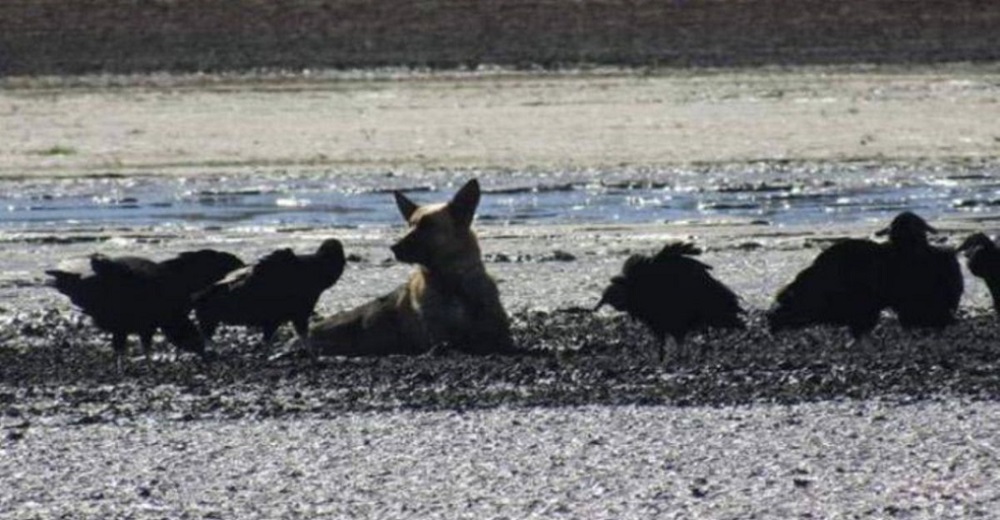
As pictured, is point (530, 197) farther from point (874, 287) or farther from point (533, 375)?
point (533, 375)

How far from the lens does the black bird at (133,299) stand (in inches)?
466

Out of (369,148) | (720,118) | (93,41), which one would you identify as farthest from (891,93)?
(93,41)

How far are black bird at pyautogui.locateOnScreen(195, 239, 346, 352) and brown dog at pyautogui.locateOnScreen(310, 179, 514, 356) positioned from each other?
0.60ft

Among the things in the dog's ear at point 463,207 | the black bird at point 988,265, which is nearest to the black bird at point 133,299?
the dog's ear at point 463,207

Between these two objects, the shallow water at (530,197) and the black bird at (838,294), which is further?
the shallow water at (530,197)

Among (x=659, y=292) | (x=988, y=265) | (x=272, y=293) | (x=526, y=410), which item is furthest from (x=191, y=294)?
(x=988, y=265)

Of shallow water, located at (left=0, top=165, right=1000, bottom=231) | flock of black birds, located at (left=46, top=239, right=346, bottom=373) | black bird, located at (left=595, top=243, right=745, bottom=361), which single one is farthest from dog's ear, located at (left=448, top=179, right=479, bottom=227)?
shallow water, located at (left=0, top=165, right=1000, bottom=231)

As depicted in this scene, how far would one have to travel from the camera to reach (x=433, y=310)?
40.2 ft

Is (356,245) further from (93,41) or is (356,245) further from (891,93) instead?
(93,41)

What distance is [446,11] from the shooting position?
1462 inches

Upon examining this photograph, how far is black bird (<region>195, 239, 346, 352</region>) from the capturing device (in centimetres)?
1208

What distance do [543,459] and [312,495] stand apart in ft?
2.92

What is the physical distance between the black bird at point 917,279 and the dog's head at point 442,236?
1887 millimetres

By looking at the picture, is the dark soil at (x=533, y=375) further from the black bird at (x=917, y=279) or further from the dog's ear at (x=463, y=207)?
the dog's ear at (x=463, y=207)
